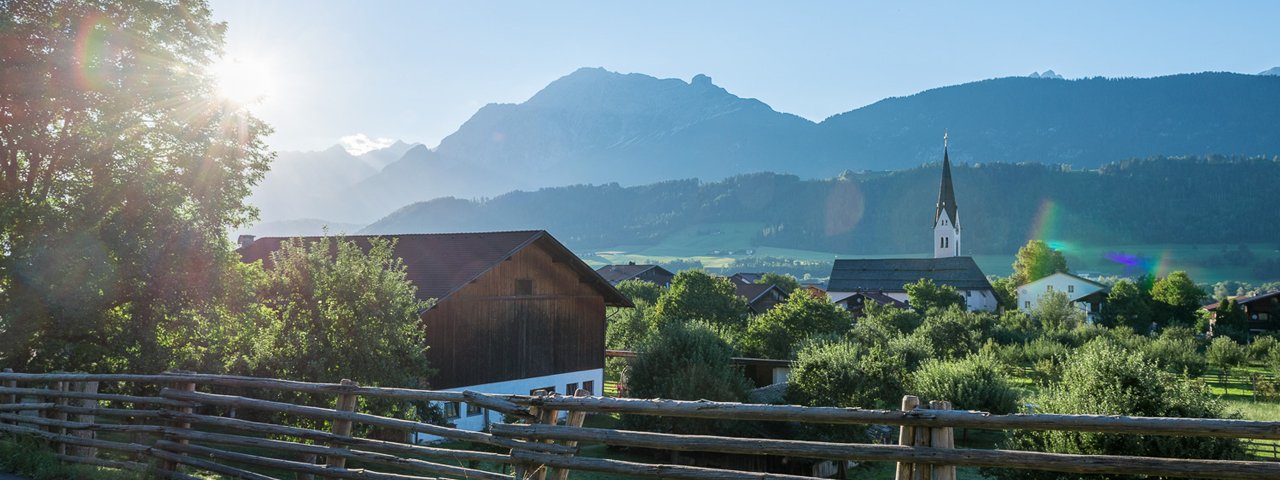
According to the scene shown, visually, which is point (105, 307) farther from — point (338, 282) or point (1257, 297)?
point (1257, 297)

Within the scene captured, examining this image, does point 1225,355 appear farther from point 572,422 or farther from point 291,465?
point 291,465

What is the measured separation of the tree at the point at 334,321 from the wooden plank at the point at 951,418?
431 inches

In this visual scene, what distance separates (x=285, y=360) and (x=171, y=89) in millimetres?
7824

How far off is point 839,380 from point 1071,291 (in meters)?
103

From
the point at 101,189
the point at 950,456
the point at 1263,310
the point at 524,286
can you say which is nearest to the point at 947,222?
the point at 1263,310

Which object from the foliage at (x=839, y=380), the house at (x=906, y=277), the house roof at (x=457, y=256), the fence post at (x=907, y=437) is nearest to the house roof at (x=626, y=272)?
the house at (x=906, y=277)

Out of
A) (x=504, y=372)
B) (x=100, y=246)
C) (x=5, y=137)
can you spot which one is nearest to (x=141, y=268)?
(x=100, y=246)

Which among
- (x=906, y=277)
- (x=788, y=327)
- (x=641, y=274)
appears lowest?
(x=788, y=327)

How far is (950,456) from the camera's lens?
6906mm

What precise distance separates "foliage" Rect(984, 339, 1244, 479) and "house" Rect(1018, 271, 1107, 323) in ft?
321

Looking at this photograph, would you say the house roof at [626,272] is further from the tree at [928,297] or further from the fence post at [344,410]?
the fence post at [344,410]

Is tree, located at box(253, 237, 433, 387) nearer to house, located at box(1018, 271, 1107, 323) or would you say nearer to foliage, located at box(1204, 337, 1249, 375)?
foliage, located at box(1204, 337, 1249, 375)

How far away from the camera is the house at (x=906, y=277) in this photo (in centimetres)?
12125

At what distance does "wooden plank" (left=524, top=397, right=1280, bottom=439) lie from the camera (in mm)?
6188
